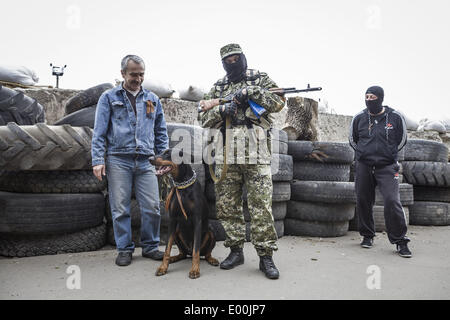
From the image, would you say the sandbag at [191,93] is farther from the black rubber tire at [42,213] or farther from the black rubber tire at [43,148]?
the black rubber tire at [42,213]

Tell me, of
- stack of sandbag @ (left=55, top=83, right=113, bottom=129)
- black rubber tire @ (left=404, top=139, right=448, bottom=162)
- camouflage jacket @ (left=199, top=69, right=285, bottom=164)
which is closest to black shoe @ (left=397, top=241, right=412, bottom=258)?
camouflage jacket @ (left=199, top=69, right=285, bottom=164)

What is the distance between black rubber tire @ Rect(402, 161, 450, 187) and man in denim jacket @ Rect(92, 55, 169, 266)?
464 centimetres

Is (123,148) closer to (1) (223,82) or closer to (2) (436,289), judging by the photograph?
(1) (223,82)

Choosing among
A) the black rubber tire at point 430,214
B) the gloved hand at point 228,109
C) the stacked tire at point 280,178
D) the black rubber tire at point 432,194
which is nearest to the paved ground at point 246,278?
the stacked tire at point 280,178

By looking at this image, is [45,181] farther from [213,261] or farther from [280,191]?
[280,191]

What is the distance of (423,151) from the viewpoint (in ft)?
18.7

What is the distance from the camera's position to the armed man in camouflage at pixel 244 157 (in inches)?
107

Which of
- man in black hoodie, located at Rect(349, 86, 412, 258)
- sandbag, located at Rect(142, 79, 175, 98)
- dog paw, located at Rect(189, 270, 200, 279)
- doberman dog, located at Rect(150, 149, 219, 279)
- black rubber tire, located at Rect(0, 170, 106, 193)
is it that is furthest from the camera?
sandbag, located at Rect(142, 79, 175, 98)

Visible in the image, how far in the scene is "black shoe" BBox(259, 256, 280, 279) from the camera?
2555 millimetres

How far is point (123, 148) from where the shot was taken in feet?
9.77

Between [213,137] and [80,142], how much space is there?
1337 mm

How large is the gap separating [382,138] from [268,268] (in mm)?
2068

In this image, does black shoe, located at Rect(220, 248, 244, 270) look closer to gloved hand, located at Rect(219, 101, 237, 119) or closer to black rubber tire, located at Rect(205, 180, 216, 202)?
black rubber tire, located at Rect(205, 180, 216, 202)
